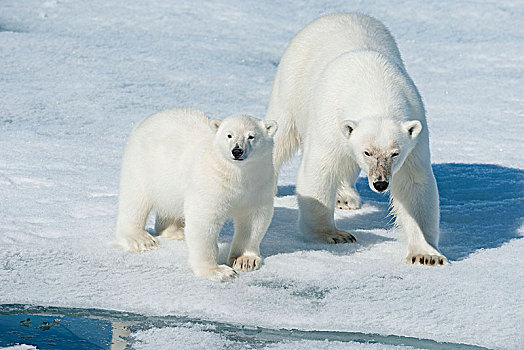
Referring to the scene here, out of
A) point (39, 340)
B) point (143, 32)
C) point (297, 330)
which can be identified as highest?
point (143, 32)

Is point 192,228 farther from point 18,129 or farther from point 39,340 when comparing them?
point 18,129

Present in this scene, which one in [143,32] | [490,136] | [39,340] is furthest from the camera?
[143,32]

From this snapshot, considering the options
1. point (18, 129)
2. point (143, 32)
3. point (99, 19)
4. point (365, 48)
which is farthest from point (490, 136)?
point (99, 19)

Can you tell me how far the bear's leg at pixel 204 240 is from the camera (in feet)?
12.4

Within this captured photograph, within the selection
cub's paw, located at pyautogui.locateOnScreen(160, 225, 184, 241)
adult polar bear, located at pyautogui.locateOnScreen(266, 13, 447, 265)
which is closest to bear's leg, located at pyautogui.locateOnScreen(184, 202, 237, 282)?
cub's paw, located at pyautogui.locateOnScreen(160, 225, 184, 241)

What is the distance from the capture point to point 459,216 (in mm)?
5293

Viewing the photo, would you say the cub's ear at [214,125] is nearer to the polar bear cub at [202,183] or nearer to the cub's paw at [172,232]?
the polar bear cub at [202,183]

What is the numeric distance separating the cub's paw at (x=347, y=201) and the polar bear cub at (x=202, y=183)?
1488 mm

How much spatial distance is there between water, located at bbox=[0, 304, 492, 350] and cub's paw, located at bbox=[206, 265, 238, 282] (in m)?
0.45

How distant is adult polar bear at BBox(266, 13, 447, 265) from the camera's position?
3920 millimetres

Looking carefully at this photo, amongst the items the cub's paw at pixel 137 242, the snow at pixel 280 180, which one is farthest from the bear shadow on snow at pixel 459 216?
the cub's paw at pixel 137 242

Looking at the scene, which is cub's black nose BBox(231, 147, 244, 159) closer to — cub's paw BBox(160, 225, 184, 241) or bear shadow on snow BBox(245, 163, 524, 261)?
bear shadow on snow BBox(245, 163, 524, 261)

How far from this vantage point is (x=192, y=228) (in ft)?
12.5

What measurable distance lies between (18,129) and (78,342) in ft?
14.1
